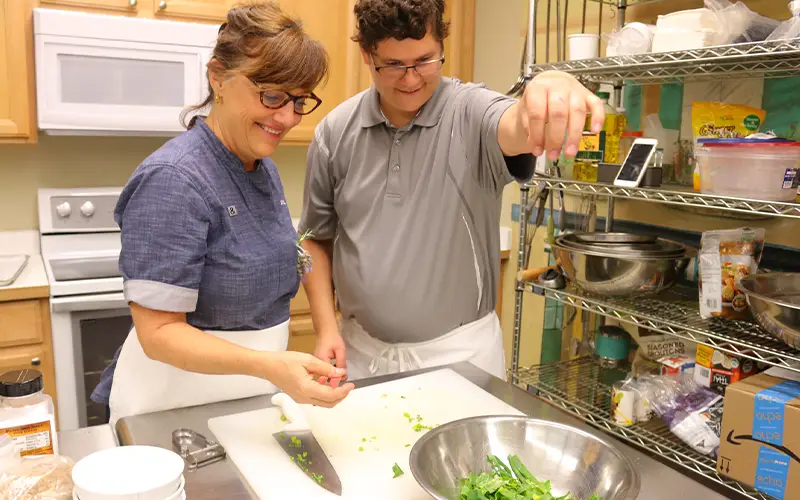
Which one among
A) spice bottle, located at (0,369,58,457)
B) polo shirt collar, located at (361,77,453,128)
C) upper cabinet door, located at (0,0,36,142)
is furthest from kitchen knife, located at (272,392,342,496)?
upper cabinet door, located at (0,0,36,142)

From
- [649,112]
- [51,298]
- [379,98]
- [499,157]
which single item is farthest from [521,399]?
[51,298]

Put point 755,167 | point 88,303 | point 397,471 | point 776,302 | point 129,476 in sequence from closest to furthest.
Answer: point 129,476 < point 397,471 < point 776,302 < point 755,167 < point 88,303

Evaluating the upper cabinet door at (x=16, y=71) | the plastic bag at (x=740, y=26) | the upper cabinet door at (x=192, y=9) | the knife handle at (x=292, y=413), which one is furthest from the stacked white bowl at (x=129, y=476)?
the upper cabinet door at (x=192, y=9)

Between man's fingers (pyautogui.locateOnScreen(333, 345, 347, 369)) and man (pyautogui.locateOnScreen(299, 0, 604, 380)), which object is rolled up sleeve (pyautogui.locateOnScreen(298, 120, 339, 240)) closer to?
man (pyautogui.locateOnScreen(299, 0, 604, 380))

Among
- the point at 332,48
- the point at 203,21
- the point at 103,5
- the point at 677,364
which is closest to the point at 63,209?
the point at 103,5

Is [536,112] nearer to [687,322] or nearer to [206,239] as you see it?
[206,239]

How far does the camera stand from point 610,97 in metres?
2.00

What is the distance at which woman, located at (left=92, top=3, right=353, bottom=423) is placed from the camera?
1014 mm

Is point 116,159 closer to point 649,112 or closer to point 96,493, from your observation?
point 649,112

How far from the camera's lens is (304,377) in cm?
97

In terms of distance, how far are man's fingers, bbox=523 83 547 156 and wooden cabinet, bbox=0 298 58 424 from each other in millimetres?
1854

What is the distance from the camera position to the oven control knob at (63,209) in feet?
8.39

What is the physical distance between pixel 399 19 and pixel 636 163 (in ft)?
2.36

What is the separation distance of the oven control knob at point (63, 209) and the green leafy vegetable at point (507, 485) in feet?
7.19
